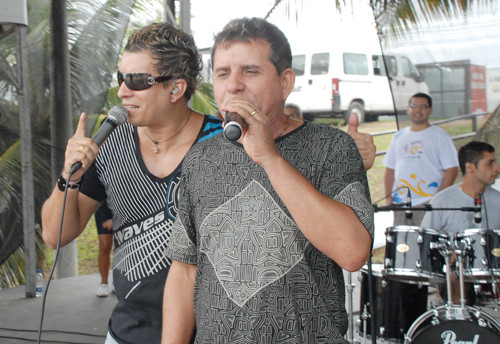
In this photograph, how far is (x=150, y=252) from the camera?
2.41 m

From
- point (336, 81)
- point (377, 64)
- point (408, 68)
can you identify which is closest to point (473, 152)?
point (408, 68)

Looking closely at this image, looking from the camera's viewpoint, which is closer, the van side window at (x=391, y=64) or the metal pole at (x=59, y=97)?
the van side window at (x=391, y=64)

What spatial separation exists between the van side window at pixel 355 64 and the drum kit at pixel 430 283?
37.0 ft

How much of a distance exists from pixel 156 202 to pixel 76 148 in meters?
0.42

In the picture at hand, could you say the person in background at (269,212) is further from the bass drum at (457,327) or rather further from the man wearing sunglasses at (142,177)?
the bass drum at (457,327)

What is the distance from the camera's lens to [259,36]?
6.40ft

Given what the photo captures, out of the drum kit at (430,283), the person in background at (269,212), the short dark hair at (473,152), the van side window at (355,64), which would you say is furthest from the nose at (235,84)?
the van side window at (355,64)

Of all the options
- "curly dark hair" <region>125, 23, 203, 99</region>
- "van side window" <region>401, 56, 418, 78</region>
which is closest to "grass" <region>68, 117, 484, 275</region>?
"van side window" <region>401, 56, 418, 78</region>

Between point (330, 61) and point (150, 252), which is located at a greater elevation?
point (330, 61)

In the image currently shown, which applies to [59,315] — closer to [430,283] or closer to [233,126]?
[430,283]

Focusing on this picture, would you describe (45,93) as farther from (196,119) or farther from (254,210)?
(254,210)

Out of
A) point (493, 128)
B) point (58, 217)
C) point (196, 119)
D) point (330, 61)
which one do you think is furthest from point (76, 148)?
point (330, 61)

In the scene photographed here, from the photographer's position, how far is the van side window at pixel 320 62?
16.7 metres

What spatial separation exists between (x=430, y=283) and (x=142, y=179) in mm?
4096
